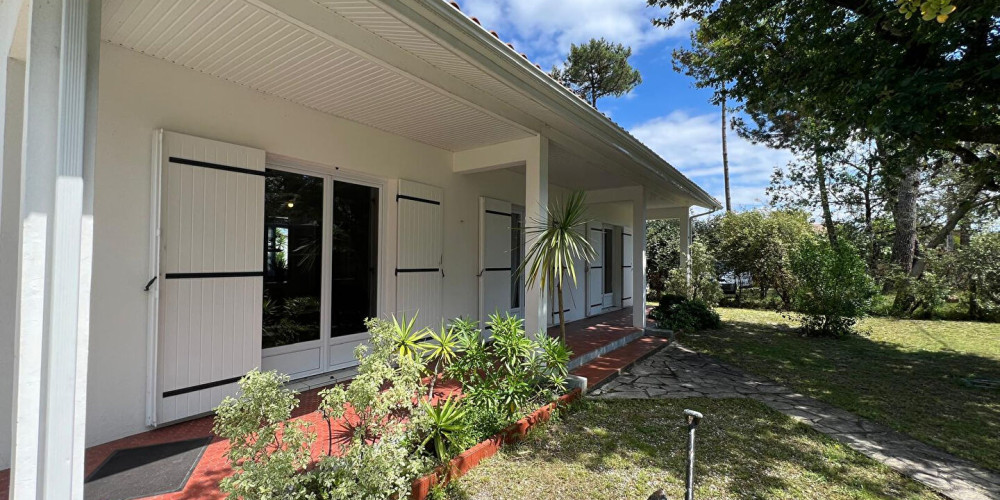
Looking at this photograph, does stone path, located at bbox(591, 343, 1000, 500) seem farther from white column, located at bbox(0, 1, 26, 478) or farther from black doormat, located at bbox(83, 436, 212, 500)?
white column, located at bbox(0, 1, 26, 478)

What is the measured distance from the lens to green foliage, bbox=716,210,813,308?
1131 cm

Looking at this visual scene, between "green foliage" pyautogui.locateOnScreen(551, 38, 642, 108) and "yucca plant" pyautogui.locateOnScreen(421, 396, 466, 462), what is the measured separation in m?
14.8

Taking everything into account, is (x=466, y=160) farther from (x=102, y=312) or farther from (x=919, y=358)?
(x=919, y=358)

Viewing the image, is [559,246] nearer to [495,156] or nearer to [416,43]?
[495,156]

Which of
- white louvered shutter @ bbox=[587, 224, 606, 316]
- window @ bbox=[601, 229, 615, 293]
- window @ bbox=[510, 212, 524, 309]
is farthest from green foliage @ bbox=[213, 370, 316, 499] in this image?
window @ bbox=[601, 229, 615, 293]

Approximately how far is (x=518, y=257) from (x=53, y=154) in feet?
19.5

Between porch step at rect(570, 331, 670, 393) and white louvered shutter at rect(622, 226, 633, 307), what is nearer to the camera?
porch step at rect(570, 331, 670, 393)

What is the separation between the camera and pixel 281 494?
183 centimetres

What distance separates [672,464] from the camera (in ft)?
9.54

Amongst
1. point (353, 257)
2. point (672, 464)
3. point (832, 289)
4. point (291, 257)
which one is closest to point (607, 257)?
point (832, 289)

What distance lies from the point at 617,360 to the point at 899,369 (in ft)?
12.6

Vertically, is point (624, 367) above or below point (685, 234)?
below

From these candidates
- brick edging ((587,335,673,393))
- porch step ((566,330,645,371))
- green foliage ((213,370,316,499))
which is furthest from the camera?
porch step ((566,330,645,371))

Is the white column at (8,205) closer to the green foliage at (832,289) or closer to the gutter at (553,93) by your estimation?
the gutter at (553,93)
